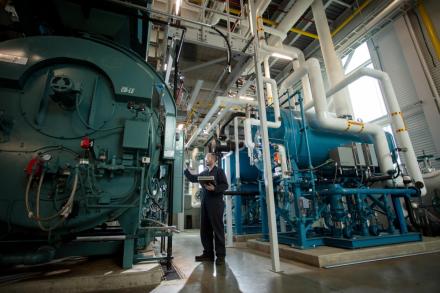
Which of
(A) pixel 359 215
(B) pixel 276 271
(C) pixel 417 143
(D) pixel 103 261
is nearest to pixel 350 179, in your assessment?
(A) pixel 359 215

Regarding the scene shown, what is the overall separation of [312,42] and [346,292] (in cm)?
760

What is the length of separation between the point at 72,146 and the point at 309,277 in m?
2.66

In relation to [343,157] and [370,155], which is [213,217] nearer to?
[343,157]

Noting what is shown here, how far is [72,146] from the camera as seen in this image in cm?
200

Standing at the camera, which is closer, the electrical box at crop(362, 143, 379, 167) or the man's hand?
the man's hand

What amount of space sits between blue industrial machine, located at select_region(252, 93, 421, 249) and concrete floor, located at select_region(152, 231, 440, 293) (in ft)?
2.08

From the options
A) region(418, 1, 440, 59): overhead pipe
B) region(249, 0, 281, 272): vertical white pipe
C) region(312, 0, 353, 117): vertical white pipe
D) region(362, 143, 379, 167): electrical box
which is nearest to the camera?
region(249, 0, 281, 272): vertical white pipe

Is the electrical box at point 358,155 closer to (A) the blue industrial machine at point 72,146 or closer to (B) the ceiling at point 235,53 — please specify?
(B) the ceiling at point 235,53

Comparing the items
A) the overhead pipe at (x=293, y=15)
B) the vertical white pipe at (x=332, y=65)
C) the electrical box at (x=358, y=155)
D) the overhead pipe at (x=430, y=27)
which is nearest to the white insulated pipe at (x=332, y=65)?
the vertical white pipe at (x=332, y=65)

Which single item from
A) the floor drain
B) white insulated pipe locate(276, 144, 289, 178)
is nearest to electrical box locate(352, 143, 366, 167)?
white insulated pipe locate(276, 144, 289, 178)

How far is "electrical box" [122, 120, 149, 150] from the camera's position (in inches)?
81.4

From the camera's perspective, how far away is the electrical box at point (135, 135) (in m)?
2.07

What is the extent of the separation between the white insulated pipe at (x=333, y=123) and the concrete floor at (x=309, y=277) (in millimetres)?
1838

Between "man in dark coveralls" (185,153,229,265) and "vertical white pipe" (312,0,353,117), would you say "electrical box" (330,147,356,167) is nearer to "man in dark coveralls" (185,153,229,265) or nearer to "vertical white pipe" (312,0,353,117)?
"vertical white pipe" (312,0,353,117)
